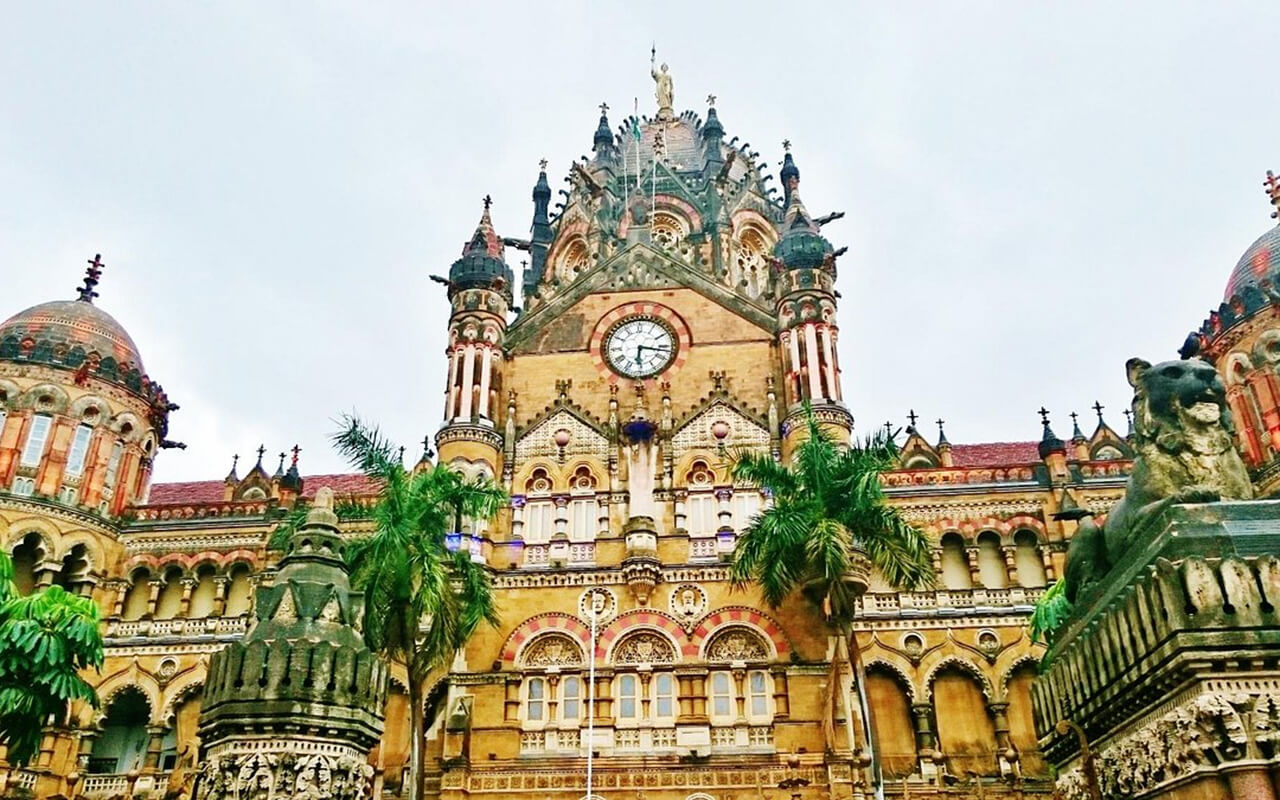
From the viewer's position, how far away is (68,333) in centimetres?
3534

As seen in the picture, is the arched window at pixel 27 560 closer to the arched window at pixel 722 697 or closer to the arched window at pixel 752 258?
the arched window at pixel 722 697

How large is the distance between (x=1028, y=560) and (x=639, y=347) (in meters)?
14.5

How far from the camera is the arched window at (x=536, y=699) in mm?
28781

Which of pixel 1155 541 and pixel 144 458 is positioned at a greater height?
pixel 144 458

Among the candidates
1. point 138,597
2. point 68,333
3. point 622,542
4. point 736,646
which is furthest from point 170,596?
point 736,646

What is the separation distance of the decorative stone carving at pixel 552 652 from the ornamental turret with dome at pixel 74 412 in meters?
15.4

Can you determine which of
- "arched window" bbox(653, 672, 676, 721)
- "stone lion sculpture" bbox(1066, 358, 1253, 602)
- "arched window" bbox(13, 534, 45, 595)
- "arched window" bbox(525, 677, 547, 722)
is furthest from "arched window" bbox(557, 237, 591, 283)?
"stone lion sculpture" bbox(1066, 358, 1253, 602)

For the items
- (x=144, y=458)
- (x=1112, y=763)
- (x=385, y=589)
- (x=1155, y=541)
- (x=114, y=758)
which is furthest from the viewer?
(x=144, y=458)

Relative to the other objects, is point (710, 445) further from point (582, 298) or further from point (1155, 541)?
point (1155, 541)

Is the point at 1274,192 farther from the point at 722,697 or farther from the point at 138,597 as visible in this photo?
the point at 138,597

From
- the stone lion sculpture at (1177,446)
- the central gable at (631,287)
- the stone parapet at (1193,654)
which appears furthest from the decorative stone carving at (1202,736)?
the central gable at (631,287)

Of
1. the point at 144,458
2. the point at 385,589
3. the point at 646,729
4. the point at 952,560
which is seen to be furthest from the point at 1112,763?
the point at 144,458

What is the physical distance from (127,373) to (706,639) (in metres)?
22.0

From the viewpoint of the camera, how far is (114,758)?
103 ft
